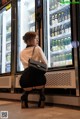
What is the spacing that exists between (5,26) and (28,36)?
7.98 feet


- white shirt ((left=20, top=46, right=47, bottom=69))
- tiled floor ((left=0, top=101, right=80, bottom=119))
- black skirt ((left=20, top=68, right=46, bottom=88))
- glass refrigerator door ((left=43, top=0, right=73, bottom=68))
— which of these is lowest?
tiled floor ((left=0, top=101, right=80, bottom=119))

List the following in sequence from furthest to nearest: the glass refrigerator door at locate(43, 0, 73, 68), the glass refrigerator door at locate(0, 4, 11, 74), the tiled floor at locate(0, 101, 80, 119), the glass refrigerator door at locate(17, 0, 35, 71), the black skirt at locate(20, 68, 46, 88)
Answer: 1. the glass refrigerator door at locate(0, 4, 11, 74)
2. the glass refrigerator door at locate(17, 0, 35, 71)
3. the glass refrigerator door at locate(43, 0, 73, 68)
4. the black skirt at locate(20, 68, 46, 88)
5. the tiled floor at locate(0, 101, 80, 119)

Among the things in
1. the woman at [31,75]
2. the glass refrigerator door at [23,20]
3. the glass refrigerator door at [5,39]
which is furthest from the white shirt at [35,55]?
the glass refrigerator door at [5,39]

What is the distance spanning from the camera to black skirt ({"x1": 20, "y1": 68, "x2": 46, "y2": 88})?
124 inches

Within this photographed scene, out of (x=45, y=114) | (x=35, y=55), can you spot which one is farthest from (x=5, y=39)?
(x=45, y=114)

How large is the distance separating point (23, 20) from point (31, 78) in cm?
206

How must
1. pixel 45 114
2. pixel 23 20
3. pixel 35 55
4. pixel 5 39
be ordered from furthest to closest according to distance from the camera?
pixel 5 39 → pixel 23 20 → pixel 35 55 → pixel 45 114

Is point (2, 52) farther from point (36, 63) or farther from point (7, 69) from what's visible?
point (36, 63)

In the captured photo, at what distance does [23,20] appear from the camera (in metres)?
4.86

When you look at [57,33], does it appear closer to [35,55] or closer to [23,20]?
[35,55]

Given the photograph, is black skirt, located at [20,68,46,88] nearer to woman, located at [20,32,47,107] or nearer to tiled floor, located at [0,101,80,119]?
woman, located at [20,32,47,107]

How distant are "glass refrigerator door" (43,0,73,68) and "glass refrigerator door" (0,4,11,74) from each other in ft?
5.20

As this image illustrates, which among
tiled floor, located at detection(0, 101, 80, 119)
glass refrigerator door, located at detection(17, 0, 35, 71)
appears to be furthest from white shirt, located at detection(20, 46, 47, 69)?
glass refrigerator door, located at detection(17, 0, 35, 71)

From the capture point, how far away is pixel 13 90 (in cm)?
477
